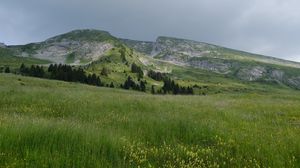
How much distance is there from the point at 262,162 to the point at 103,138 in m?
3.70

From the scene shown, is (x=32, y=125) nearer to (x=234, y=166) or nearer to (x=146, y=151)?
(x=146, y=151)

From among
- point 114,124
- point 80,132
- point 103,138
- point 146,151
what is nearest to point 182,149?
point 146,151

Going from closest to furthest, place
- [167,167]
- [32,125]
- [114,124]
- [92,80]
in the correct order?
[167,167] < [32,125] < [114,124] < [92,80]

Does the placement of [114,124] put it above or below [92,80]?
above

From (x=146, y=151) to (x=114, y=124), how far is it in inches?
150

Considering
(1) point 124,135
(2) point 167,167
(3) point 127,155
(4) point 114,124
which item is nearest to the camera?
(2) point 167,167

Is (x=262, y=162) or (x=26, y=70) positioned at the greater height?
(x=262, y=162)

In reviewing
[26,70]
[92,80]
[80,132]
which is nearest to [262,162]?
[80,132]

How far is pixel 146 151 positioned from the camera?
7664 mm

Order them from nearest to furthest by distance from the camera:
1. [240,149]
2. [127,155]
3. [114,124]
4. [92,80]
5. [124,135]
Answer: [127,155]
[240,149]
[124,135]
[114,124]
[92,80]

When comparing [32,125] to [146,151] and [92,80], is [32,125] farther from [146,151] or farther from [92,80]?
[92,80]

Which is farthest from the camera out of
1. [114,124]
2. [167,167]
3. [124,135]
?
[114,124]

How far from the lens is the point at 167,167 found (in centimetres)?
682

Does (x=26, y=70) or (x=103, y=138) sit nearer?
(x=103, y=138)
